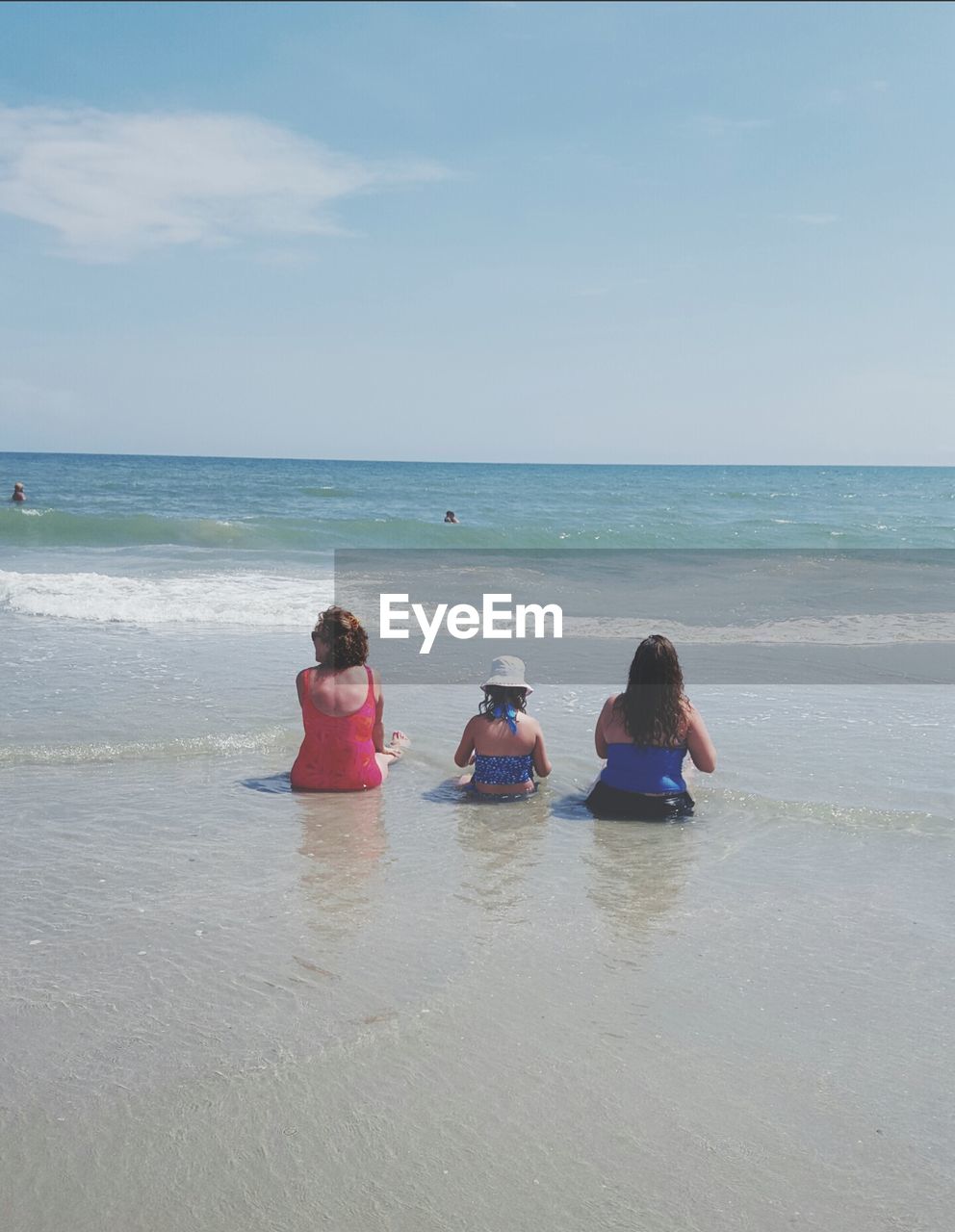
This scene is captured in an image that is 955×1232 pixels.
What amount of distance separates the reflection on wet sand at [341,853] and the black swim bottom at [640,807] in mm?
1257

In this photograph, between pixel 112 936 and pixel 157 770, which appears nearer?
pixel 112 936

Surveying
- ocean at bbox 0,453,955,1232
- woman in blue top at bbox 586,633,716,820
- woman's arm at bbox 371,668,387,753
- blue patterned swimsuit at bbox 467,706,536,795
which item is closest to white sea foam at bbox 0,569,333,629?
ocean at bbox 0,453,955,1232

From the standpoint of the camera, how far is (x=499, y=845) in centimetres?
574

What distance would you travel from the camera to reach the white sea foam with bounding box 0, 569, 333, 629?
13.4 metres

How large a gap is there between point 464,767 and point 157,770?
6.27 ft

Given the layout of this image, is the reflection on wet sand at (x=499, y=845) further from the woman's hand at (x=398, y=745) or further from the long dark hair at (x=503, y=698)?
the woman's hand at (x=398, y=745)

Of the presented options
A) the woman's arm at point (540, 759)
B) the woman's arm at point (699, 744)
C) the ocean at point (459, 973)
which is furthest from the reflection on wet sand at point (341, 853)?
the woman's arm at point (699, 744)

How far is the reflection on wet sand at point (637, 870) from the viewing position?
4.77 meters

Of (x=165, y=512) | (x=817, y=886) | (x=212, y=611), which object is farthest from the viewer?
(x=165, y=512)

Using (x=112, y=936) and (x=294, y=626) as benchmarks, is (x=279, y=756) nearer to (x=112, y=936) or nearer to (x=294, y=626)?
(x=112, y=936)

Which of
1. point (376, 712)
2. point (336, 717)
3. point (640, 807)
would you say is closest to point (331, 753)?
point (336, 717)

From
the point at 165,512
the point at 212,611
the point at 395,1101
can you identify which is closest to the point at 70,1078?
the point at 395,1101

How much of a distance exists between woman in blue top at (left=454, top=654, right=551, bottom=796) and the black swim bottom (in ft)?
1.85

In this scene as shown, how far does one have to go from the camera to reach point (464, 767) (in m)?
7.31
